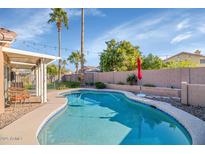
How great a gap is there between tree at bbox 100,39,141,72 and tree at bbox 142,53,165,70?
5.03 ft

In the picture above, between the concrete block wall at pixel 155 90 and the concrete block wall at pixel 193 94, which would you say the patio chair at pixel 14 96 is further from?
the concrete block wall at pixel 155 90

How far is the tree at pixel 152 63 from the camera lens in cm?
2649

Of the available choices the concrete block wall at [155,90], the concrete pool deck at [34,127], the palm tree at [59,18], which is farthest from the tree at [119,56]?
the concrete pool deck at [34,127]

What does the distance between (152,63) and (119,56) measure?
4.72m

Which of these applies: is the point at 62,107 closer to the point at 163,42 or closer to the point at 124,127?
the point at 124,127

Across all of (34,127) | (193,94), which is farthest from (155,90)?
(34,127)

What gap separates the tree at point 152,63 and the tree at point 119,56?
153cm

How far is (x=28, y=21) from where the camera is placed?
14.6 metres

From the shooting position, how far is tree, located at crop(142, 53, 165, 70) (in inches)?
1043

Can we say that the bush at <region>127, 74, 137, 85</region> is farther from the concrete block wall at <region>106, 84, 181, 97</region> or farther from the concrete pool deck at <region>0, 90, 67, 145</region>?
the concrete pool deck at <region>0, 90, 67, 145</region>

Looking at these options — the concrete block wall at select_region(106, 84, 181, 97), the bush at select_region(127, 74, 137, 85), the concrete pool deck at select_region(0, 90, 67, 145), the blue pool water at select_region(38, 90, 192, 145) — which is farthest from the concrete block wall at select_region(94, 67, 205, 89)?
the concrete pool deck at select_region(0, 90, 67, 145)

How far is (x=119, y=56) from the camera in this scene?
2666 centimetres

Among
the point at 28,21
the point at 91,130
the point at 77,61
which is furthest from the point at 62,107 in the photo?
the point at 77,61
